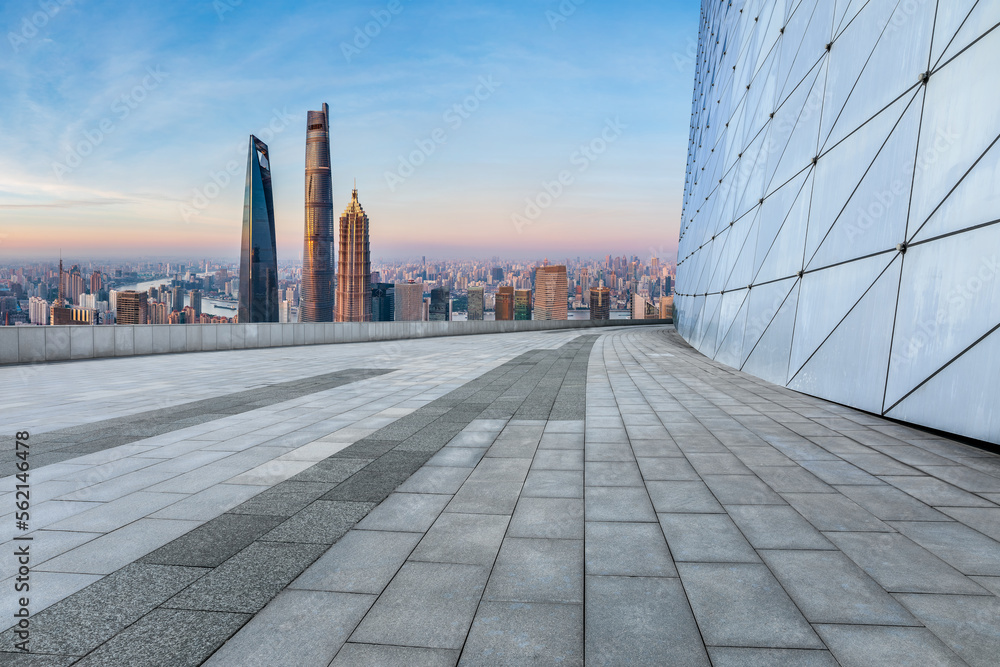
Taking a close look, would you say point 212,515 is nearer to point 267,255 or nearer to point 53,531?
point 53,531

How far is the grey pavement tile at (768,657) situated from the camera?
231 centimetres

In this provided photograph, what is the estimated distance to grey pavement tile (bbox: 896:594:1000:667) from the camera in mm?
2387

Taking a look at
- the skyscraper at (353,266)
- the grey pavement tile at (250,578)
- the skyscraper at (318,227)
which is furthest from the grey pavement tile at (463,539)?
the skyscraper at (353,266)

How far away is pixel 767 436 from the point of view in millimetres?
6504

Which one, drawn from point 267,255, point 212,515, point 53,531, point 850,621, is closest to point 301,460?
point 212,515

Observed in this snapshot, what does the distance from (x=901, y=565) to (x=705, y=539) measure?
1.08 metres

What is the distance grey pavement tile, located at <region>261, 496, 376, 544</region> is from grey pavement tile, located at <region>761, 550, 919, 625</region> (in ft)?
9.05

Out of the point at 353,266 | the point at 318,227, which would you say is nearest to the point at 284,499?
the point at 353,266

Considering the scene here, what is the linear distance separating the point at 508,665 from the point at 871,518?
3128mm

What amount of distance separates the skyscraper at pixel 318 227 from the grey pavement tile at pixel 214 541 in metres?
105

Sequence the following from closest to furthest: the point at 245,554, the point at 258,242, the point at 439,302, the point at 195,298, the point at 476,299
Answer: the point at 245,554 < the point at 195,298 < the point at 439,302 < the point at 476,299 < the point at 258,242

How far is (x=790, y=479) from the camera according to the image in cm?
487

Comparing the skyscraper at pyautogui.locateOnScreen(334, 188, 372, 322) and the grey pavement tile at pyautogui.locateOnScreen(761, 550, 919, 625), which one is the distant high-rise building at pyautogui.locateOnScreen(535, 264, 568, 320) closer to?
the skyscraper at pyautogui.locateOnScreen(334, 188, 372, 322)

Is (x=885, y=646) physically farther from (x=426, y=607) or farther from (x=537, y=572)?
(x=426, y=607)
